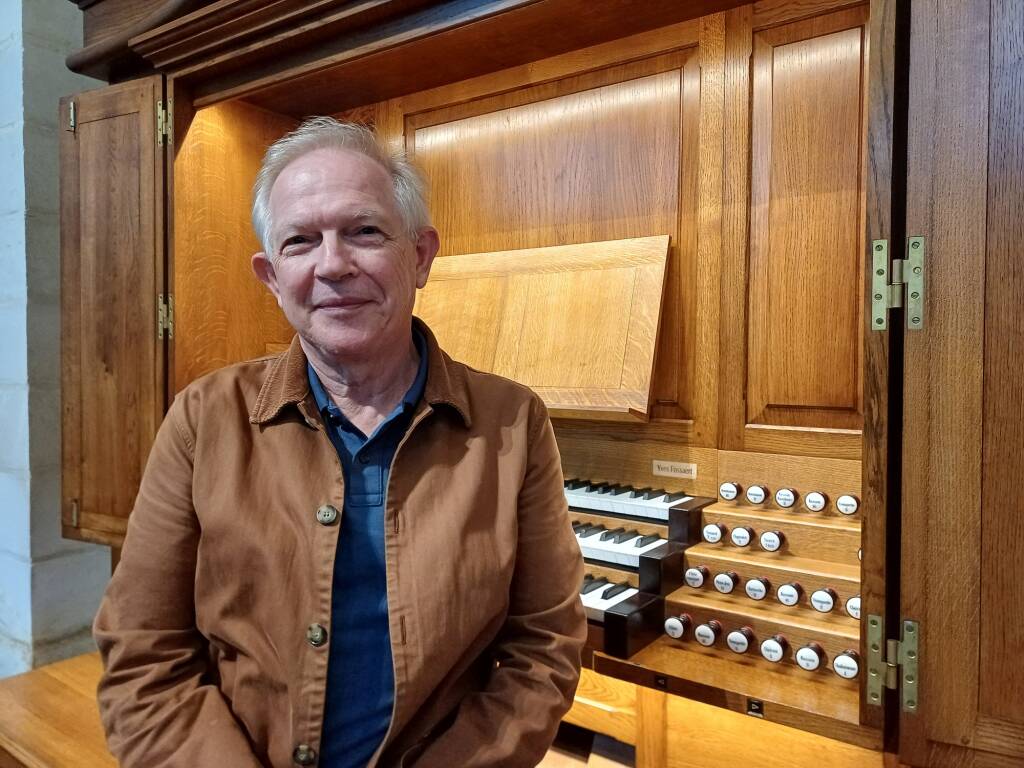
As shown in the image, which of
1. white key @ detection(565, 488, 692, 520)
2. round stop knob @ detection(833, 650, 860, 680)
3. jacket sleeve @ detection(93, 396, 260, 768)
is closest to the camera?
jacket sleeve @ detection(93, 396, 260, 768)

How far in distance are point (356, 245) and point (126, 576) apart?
1.98 feet

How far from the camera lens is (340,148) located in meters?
1.18

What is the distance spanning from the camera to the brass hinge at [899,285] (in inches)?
48.7

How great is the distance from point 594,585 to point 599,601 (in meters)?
0.11

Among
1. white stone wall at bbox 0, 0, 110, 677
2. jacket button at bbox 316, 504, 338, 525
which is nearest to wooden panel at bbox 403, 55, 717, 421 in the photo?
jacket button at bbox 316, 504, 338, 525

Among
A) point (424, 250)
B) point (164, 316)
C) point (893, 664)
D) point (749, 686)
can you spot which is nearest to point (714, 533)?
point (749, 686)

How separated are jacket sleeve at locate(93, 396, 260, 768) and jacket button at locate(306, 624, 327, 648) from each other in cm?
17

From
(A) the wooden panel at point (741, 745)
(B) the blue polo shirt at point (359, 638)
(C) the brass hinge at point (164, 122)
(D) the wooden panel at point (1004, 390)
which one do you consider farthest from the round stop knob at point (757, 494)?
(C) the brass hinge at point (164, 122)

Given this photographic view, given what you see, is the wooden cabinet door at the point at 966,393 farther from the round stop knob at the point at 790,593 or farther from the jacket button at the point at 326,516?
the jacket button at the point at 326,516

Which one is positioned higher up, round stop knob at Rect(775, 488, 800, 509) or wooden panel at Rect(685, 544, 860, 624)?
round stop knob at Rect(775, 488, 800, 509)

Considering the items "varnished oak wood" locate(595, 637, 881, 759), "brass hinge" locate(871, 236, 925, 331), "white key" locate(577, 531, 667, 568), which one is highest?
"brass hinge" locate(871, 236, 925, 331)

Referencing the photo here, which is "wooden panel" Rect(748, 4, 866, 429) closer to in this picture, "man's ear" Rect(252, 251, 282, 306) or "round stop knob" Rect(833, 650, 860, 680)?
"round stop knob" Rect(833, 650, 860, 680)

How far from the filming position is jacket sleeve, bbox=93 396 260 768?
1.05 meters

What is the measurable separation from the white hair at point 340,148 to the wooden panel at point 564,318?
0.94 metres
